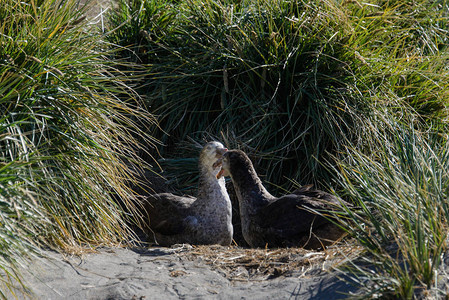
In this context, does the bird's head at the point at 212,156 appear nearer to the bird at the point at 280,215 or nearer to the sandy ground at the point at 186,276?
the bird at the point at 280,215

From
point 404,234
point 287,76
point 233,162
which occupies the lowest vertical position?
point 233,162

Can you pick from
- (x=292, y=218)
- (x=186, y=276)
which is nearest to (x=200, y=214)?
(x=292, y=218)

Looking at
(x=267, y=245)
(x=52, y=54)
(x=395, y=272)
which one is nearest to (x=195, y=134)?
(x=267, y=245)

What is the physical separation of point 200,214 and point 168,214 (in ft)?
1.13

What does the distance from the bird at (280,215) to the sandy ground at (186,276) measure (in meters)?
0.45

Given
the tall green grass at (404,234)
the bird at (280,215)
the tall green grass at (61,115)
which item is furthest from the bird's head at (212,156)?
the tall green grass at (404,234)

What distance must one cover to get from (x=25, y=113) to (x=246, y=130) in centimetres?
319

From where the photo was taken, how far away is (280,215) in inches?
222

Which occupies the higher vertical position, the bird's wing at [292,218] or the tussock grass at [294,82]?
the tussock grass at [294,82]

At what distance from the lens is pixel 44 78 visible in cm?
481

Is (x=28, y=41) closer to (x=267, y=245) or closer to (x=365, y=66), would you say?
(x=267, y=245)

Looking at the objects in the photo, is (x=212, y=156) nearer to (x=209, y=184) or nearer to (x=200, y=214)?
(x=209, y=184)

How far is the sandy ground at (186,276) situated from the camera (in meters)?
3.87

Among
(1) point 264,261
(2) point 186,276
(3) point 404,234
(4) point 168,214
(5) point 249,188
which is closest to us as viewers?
(3) point 404,234
